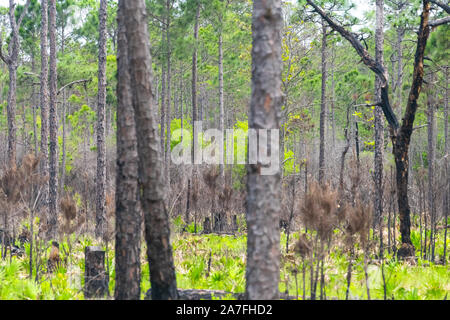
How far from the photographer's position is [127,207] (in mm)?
5340

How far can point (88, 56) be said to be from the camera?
85.3ft

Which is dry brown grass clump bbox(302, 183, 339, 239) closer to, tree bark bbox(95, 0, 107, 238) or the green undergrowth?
the green undergrowth

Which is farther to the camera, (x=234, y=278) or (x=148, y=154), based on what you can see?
(x=234, y=278)

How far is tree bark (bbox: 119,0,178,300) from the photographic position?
496 centimetres

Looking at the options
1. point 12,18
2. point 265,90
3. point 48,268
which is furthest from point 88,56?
point 265,90

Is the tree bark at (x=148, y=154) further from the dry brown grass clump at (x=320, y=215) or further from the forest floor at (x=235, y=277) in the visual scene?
the dry brown grass clump at (x=320, y=215)

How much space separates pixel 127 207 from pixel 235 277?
8.84 feet

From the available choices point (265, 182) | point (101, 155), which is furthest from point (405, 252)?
point (101, 155)

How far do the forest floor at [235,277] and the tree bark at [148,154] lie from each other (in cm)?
131

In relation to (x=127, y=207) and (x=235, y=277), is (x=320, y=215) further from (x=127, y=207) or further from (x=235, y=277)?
(x=127, y=207)

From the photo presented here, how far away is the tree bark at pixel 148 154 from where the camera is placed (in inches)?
195

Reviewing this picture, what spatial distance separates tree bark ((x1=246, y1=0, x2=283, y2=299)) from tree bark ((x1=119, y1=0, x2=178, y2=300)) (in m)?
1.14

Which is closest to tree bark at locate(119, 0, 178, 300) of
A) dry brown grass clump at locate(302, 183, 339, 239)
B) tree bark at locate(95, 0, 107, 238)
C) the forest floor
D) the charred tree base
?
the forest floor
